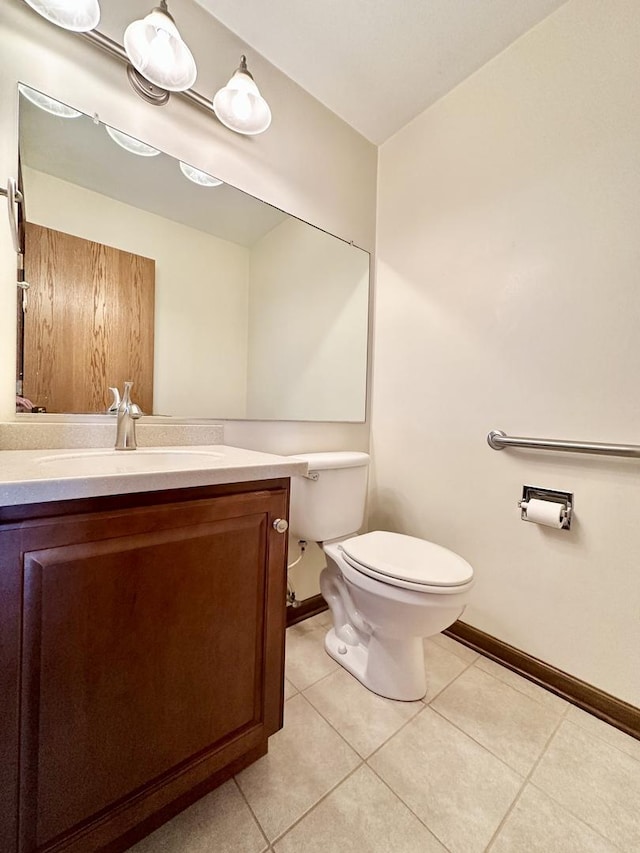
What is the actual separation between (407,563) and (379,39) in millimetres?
1901

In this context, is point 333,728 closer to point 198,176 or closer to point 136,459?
point 136,459

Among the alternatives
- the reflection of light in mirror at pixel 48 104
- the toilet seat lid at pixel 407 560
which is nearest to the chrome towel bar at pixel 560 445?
the toilet seat lid at pixel 407 560

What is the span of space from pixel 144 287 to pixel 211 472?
31.8 inches

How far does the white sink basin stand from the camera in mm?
745

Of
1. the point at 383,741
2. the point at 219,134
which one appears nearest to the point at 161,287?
the point at 219,134

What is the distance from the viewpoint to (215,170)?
124 centimetres

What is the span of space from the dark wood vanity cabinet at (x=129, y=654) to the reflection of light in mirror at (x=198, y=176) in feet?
3.72

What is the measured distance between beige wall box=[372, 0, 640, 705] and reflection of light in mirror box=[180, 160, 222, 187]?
35.0 inches

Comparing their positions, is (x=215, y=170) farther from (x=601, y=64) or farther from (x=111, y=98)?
(x=601, y=64)

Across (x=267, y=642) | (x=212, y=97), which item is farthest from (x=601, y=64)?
(x=267, y=642)

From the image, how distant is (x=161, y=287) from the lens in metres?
1.18

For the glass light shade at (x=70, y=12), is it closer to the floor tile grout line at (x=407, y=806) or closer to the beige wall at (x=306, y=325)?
the beige wall at (x=306, y=325)

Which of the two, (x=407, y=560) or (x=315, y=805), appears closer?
(x=315, y=805)

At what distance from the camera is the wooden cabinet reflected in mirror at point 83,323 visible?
3.14ft
